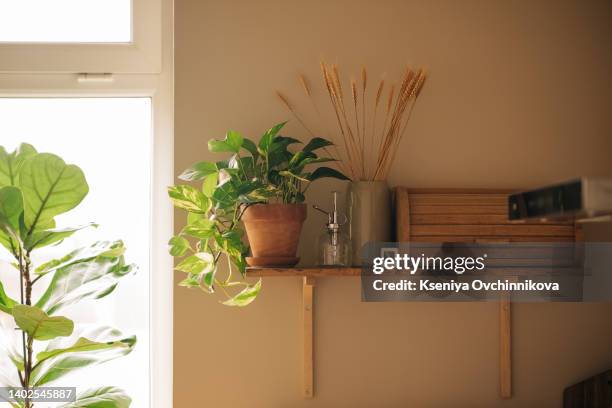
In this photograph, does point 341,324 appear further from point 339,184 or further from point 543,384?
point 543,384

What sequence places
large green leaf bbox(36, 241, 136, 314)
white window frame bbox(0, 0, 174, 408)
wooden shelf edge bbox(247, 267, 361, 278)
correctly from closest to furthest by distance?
large green leaf bbox(36, 241, 136, 314) < wooden shelf edge bbox(247, 267, 361, 278) < white window frame bbox(0, 0, 174, 408)

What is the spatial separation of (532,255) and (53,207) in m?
1.27

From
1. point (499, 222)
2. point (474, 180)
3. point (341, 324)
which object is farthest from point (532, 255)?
point (341, 324)

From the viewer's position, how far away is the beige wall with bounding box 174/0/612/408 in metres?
2.00

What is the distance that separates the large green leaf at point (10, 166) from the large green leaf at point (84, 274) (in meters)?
0.23

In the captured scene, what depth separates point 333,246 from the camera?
1834 millimetres

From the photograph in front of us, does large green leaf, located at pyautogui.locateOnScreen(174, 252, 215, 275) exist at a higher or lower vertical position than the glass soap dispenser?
lower

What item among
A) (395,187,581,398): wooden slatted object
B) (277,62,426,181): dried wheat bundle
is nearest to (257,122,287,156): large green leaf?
(277,62,426,181): dried wheat bundle

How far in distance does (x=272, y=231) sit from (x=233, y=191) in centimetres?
15

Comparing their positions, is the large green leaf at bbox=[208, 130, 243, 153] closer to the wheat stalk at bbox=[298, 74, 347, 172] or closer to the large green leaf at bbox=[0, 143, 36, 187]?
the wheat stalk at bbox=[298, 74, 347, 172]

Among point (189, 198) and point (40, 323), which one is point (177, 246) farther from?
point (40, 323)

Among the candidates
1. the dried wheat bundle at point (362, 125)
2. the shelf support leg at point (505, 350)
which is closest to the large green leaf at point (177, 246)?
the dried wheat bundle at point (362, 125)

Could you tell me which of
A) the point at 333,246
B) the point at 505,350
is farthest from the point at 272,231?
the point at 505,350

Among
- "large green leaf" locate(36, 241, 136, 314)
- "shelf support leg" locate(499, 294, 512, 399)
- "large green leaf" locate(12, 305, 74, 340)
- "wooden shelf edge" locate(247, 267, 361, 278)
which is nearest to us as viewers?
"large green leaf" locate(12, 305, 74, 340)
